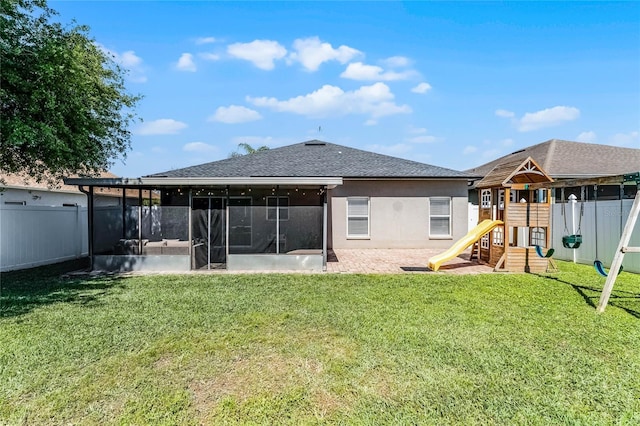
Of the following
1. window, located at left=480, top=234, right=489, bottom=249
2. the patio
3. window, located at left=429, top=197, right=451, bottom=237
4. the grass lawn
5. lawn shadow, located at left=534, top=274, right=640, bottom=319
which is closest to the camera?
the grass lawn

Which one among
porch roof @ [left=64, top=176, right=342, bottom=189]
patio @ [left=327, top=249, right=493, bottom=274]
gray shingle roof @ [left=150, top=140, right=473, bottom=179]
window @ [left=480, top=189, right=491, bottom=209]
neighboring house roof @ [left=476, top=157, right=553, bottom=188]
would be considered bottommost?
patio @ [left=327, top=249, right=493, bottom=274]

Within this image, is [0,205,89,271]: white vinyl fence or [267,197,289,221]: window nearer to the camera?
[0,205,89,271]: white vinyl fence

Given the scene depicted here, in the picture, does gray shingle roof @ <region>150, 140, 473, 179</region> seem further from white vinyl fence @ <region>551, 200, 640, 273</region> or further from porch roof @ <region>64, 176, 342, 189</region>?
porch roof @ <region>64, 176, 342, 189</region>

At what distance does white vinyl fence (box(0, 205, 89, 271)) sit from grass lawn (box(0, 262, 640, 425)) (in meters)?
3.10

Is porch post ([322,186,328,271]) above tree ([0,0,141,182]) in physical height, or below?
below

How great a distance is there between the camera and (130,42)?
11.2m

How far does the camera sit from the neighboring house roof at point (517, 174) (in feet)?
29.7

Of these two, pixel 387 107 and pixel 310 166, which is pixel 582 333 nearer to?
pixel 310 166

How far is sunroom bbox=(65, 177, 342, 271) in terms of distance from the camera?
9391 mm

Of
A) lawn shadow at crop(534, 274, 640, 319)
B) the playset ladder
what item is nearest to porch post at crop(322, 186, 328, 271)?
lawn shadow at crop(534, 274, 640, 319)

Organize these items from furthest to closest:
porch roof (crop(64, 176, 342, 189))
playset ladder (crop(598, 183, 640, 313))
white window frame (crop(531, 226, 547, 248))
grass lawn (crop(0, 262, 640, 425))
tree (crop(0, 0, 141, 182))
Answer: white window frame (crop(531, 226, 547, 248)), porch roof (crop(64, 176, 342, 189)), tree (crop(0, 0, 141, 182)), playset ladder (crop(598, 183, 640, 313)), grass lawn (crop(0, 262, 640, 425))

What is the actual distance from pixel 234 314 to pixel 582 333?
192 inches

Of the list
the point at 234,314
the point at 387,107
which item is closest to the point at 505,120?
the point at 387,107

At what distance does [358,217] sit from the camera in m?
14.2
